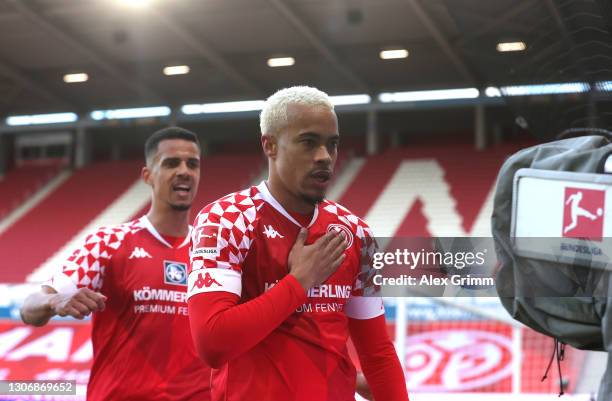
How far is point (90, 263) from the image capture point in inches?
150

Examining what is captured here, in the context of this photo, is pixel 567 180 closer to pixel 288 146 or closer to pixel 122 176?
pixel 288 146

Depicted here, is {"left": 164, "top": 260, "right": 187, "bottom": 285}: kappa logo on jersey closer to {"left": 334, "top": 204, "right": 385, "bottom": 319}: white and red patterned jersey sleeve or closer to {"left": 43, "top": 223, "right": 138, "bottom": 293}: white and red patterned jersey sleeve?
{"left": 43, "top": 223, "right": 138, "bottom": 293}: white and red patterned jersey sleeve

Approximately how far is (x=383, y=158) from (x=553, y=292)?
18349mm

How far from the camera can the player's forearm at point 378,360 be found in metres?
2.72

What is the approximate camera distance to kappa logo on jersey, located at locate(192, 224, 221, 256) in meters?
2.39

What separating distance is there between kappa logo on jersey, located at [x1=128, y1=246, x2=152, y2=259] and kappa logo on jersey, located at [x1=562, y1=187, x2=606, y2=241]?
8.40 feet

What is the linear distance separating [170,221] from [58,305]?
3.12 ft

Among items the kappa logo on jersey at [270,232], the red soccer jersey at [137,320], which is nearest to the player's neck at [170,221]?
the red soccer jersey at [137,320]

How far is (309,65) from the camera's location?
18.2 m

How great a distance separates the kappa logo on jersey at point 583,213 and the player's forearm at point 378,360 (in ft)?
3.90

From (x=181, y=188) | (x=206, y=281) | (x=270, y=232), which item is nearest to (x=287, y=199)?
(x=270, y=232)

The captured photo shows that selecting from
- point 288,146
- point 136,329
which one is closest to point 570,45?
point 288,146

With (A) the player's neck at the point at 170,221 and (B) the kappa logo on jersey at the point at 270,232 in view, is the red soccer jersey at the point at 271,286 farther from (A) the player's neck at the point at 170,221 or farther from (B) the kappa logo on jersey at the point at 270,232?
(A) the player's neck at the point at 170,221

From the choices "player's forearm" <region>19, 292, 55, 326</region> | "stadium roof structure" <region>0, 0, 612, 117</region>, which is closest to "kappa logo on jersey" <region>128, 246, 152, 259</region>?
"player's forearm" <region>19, 292, 55, 326</region>
